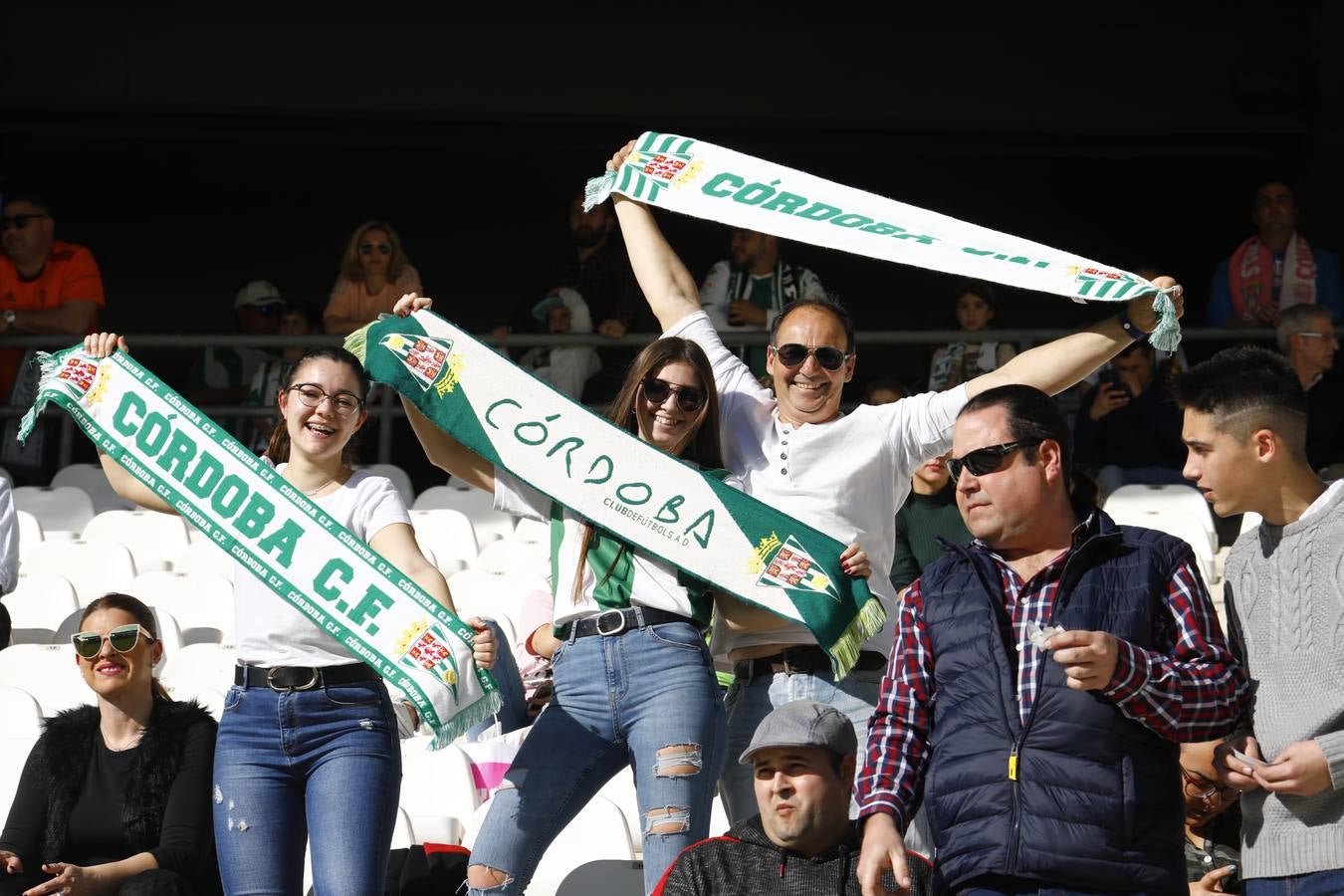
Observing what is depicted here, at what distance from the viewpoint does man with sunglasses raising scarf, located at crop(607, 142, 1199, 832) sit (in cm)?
374

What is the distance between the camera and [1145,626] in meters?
2.85

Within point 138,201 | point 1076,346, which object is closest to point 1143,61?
point 138,201

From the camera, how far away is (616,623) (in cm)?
363

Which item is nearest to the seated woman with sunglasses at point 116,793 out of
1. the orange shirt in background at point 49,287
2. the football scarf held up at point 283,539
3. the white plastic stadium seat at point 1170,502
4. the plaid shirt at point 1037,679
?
the football scarf held up at point 283,539

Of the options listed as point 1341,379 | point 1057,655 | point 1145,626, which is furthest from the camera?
point 1341,379

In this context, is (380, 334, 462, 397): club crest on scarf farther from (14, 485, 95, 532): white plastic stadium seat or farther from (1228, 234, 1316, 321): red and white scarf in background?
(1228, 234, 1316, 321): red and white scarf in background

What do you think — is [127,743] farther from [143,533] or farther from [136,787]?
[143,533]

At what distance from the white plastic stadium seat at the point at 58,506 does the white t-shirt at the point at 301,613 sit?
3.85 meters

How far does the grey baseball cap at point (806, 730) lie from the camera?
3.25 m

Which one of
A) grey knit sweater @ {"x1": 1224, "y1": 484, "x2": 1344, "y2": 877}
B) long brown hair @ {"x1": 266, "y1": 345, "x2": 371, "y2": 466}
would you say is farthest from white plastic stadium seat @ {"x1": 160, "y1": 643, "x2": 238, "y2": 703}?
grey knit sweater @ {"x1": 1224, "y1": 484, "x2": 1344, "y2": 877}

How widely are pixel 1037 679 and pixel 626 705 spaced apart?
984 mm

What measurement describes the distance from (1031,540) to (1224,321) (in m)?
6.14

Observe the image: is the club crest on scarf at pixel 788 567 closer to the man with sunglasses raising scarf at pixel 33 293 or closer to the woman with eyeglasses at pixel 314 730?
the woman with eyeglasses at pixel 314 730

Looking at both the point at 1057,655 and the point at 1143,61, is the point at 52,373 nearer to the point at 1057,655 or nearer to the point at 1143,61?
the point at 1057,655
